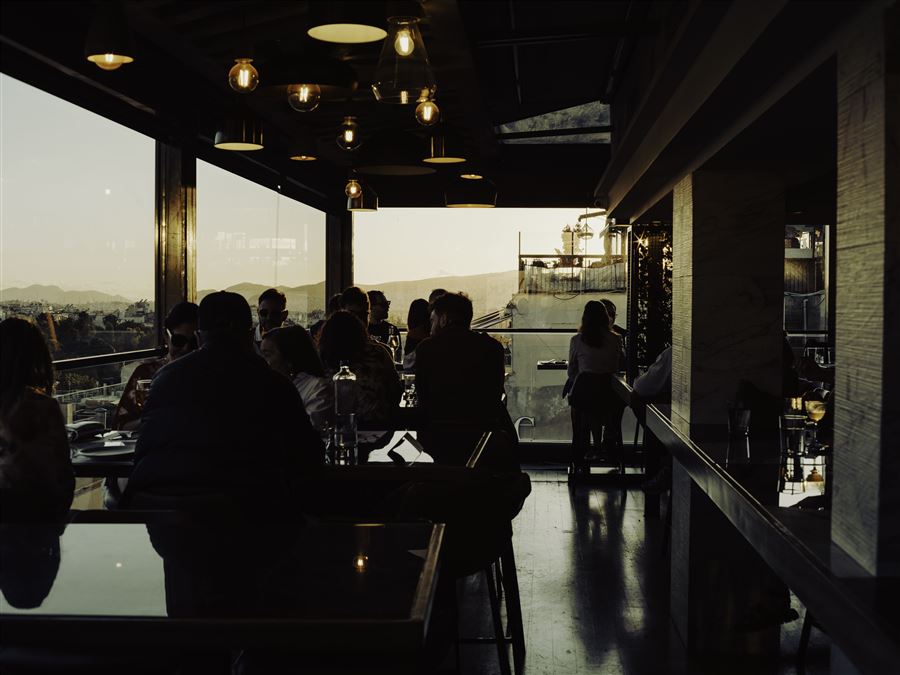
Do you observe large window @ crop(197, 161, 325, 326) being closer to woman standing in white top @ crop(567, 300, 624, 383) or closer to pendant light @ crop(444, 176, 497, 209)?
pendant light @ crop(444, 176, 497, 209)

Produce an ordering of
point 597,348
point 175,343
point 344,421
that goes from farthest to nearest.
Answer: point 597,348 < point 175,343 < point 344,421

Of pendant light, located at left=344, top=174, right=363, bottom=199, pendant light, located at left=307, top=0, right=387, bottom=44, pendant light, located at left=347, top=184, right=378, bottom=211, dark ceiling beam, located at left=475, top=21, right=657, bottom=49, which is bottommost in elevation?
pendant light, located at left=347, top=184, right=378, bottom=211

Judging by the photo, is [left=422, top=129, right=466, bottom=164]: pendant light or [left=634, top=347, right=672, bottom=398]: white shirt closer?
[left=422, top=129, right=466, bottom=164]: pendant light

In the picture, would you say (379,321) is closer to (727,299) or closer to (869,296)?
(727,299)

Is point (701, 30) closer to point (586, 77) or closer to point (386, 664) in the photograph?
point (386, 664)

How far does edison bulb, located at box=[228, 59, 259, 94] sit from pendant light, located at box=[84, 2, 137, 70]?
0.38m

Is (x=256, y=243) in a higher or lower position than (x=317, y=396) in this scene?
higher

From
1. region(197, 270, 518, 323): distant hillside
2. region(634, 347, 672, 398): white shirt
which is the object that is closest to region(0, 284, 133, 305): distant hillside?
region(634, 347, 672, 398): white shirt

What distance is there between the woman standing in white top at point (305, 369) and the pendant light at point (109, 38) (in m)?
1.27

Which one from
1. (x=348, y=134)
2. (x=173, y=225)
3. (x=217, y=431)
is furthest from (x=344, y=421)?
(x=173, y=225)

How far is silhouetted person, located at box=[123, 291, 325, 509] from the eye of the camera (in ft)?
8.87

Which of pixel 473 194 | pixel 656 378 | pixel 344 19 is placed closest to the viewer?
pixel 344 19

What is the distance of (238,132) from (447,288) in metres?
5.59

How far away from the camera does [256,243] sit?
7.92 m
